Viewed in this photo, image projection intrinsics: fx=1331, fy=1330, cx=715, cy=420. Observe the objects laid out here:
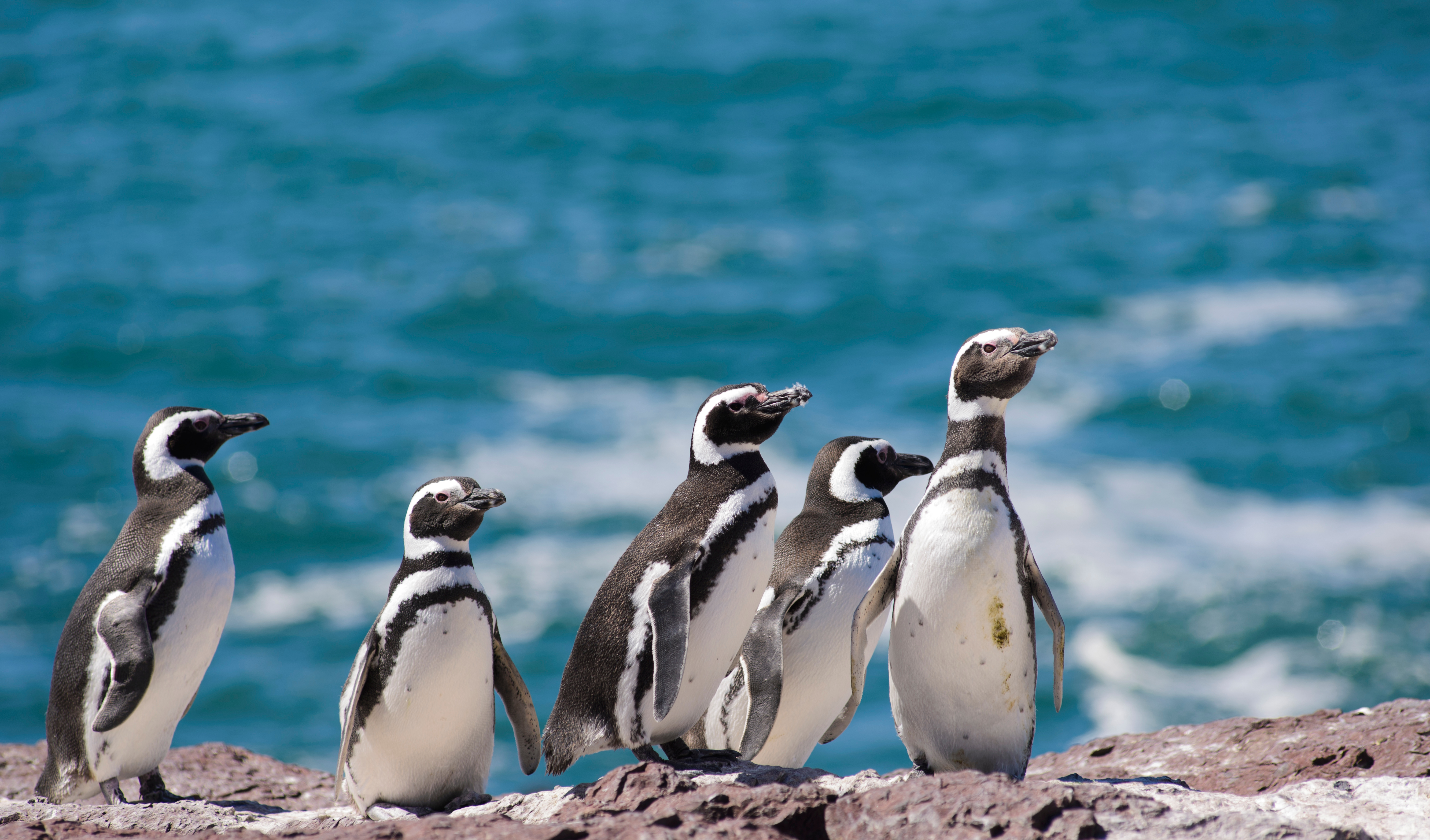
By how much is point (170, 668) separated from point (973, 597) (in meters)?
2.94

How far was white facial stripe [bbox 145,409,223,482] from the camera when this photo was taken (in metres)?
5.14

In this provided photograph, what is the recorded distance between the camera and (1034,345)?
3.97m

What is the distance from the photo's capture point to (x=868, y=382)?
57.0 ft

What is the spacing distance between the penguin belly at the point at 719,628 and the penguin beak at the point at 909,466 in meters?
0.83

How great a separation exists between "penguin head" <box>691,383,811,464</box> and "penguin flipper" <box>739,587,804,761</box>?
1.92 ft

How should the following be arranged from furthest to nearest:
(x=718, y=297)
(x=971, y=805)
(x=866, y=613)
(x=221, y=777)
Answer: (x=718, y=297) → (x=221, y=777) → (x=866, y=613) → (x=971, y=805)

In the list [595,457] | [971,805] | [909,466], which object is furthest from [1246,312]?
[971,805]

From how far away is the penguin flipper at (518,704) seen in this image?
4.54 meters

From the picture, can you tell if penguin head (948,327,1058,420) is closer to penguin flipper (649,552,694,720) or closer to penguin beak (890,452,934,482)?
penguin beak (890,452,934,482)

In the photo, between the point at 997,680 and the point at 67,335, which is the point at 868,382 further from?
the point at 997,680

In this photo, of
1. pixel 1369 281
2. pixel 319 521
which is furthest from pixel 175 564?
pixel 1369 281

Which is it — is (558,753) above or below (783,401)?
below

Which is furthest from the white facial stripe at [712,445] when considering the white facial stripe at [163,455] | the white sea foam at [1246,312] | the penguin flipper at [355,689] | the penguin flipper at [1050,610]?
the white sea foam at [1246,312]

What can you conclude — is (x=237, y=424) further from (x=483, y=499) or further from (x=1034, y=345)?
(x=1034, y=345)
